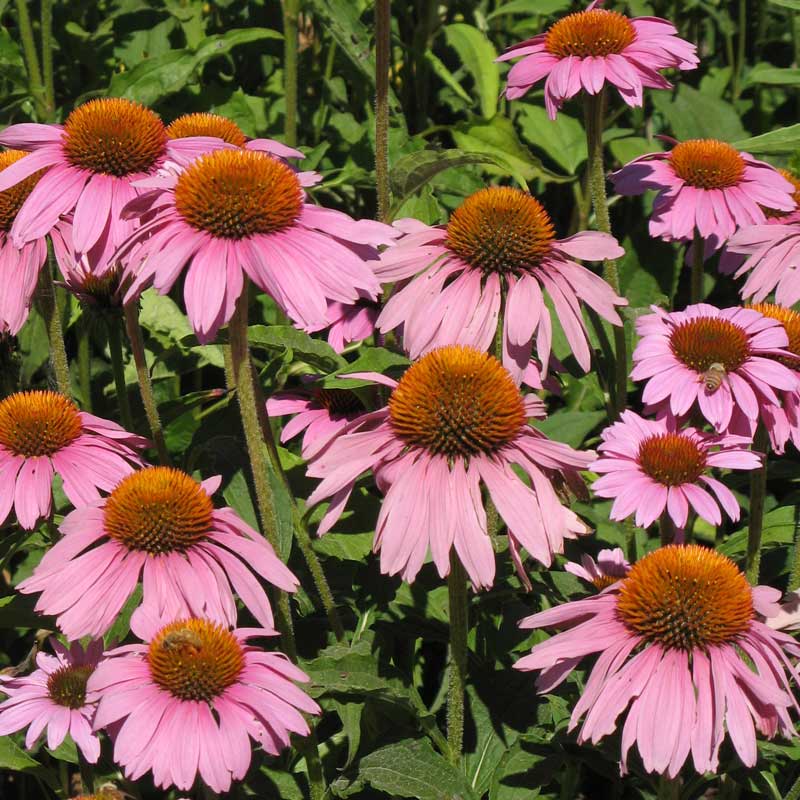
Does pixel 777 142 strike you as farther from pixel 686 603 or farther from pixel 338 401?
pixel 686 603

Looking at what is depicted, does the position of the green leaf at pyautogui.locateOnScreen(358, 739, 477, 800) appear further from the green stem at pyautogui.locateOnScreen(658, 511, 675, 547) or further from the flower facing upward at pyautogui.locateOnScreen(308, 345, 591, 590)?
the green stem at pyautogui.locateOnScreen(658, 511, 675, 547)

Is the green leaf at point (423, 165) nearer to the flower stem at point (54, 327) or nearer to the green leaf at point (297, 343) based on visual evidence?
the green leaf at point (297, 343)

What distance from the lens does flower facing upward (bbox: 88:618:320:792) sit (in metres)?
1.39

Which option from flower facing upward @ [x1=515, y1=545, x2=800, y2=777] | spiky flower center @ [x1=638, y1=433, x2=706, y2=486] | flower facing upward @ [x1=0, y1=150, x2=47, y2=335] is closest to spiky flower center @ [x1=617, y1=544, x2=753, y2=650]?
flower facing upward @ [x1=515, y1=545, x2=800, y2=777]

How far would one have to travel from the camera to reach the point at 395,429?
157 cm

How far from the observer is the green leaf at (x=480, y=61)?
2996mm

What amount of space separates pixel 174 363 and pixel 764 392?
1428 millimetres

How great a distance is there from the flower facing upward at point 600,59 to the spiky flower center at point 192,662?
1.12 metres

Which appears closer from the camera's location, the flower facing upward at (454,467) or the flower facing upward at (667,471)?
the flower facing upward at (454,467)

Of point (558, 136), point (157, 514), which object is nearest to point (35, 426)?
point (157, 514)

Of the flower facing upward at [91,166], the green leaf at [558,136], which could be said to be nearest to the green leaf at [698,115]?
the green leaf at [558,136]

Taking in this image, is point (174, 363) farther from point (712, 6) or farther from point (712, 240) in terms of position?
point (712, 6)

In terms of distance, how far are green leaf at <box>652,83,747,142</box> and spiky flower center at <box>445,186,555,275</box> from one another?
4.90 ft

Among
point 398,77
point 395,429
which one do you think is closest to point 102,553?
point 395,429
